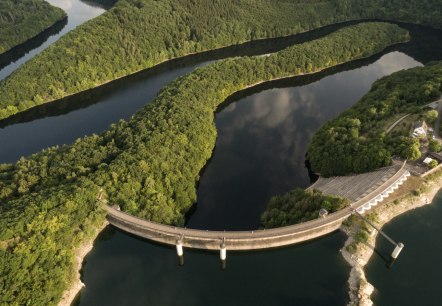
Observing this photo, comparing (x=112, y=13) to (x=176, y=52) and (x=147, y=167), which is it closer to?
(x=176, y=52)

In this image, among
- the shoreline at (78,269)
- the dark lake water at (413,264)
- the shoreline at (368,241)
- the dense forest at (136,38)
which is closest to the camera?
the shoreline at (368,241)

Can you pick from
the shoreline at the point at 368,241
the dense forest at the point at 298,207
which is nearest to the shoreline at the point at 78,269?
the dense forest at the point at 298,207

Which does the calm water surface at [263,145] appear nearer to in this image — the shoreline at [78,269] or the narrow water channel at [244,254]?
the narrow water channel at [244,254]

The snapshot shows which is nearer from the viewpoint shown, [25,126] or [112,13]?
[25,126]

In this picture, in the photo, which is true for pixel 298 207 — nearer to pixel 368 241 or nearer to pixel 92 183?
pixel 368 241

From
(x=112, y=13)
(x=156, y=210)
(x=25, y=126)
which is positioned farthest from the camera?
(x=112, y=13)

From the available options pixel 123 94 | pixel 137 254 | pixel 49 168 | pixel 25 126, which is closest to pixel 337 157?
pixel 137 254
